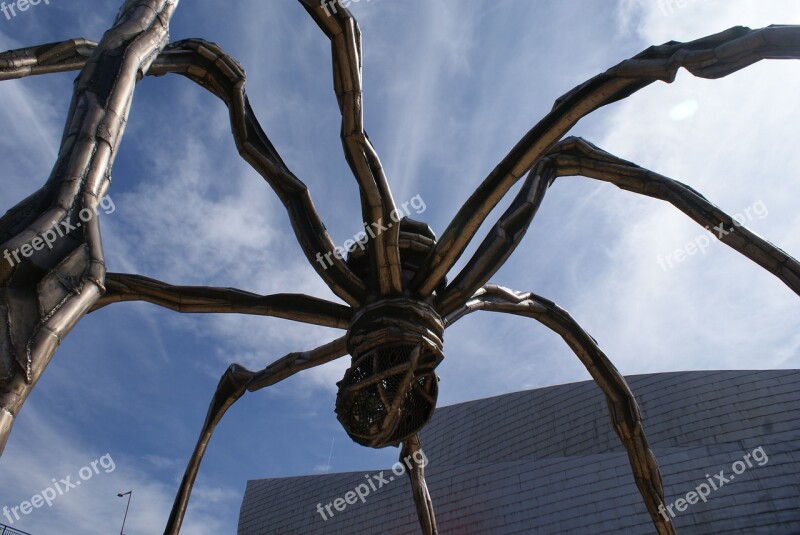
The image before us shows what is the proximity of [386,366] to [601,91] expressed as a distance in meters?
3.70

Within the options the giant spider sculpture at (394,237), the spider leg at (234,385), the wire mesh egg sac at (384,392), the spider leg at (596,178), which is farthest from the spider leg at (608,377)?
the spider leg at (234,385)

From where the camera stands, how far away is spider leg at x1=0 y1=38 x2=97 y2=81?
15.4ft

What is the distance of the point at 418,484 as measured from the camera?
37.2ft

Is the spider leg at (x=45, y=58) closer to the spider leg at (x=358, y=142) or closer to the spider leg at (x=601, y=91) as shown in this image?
the spider leg at (x=358, y=142)

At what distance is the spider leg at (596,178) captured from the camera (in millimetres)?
6574

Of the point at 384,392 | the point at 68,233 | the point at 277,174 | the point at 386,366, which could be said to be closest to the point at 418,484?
the point at 384,392

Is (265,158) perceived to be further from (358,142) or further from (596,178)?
(596,178)

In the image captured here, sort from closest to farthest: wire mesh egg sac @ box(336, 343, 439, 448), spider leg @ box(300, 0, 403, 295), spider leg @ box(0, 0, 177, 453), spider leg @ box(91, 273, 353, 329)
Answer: spider leg @ box(0, 0, 177, 453) < spider leg @ box(300, 0, 403, 295) < wire mesh egg sac @ box(336, 343, 439, 448) < spider leg @ box(91, 273, 353, 329)

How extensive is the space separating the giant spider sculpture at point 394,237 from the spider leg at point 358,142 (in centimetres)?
1

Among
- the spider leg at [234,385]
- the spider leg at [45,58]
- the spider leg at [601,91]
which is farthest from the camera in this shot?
the spider leg at [234,385]

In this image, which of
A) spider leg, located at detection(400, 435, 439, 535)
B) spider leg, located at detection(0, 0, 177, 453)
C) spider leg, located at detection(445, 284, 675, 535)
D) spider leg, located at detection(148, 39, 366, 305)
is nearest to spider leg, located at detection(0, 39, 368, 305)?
spider leg, located at detection(148, 39, 366, 305)

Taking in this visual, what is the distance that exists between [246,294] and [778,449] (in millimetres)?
13871

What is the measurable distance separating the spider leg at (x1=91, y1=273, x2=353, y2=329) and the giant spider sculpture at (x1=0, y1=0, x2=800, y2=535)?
0.06ft

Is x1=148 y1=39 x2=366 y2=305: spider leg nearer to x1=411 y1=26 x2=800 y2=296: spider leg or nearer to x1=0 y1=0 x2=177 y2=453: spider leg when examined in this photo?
x1=411 y1=26 x2=800 y2=296: spider leg
